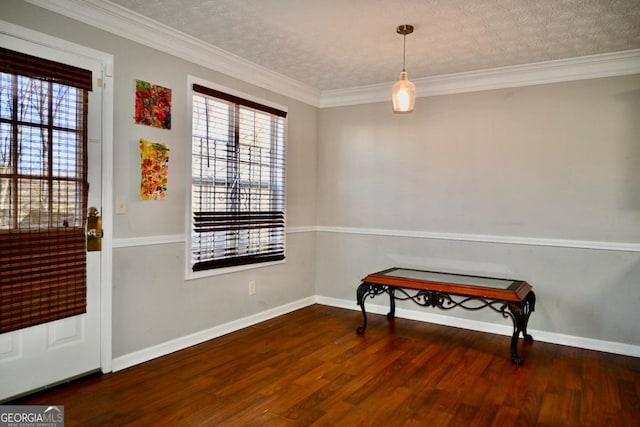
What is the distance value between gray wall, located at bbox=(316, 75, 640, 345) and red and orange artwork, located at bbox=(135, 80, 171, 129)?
2.09 metres

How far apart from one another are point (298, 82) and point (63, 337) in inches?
122

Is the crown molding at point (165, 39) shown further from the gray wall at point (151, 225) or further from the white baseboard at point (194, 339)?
the white baseboard at point (194, 339)

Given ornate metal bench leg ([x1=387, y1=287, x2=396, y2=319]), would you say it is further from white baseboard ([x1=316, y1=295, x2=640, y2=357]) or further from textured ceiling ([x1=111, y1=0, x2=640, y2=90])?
textured ceiling ([x1=111, y1=0, x2=640, y2=90])

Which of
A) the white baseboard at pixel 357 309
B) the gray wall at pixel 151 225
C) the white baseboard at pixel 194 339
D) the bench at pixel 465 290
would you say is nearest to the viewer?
the gray wall at pixel 151 225

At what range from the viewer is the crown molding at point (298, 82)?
9.09ft

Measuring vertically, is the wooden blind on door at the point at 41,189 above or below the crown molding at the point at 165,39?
below

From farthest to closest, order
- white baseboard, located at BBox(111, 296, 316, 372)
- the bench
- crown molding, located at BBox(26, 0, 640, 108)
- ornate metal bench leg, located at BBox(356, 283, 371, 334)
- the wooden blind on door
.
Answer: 1. ornate metal bench leg, located at BBox(356, 283, 371, 334)
2. the bench
3. white baseboard, located at BBox(111, 296, 316, 372)
4. crown molding, located at BBox(26, 0, 640, 108)
5. the wooden blind on door

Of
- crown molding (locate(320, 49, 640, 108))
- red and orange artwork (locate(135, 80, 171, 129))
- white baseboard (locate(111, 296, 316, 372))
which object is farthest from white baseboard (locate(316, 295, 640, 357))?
red and orange artwork (locate(135, 80, 171, 129))

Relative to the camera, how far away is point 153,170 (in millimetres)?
3127

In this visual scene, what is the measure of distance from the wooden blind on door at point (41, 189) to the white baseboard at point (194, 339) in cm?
52

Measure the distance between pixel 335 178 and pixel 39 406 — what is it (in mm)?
3372

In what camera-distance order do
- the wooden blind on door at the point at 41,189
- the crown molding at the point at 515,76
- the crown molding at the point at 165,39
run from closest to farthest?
the wooden blind on door at the point at 41,189, the crown molding at the point at 165,39, the crown molding at the point at 515,76

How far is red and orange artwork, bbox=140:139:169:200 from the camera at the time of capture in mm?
3059

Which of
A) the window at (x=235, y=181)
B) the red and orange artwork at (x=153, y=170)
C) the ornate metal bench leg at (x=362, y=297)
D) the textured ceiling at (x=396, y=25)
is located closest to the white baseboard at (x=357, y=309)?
the window at (x=235, y=181)
